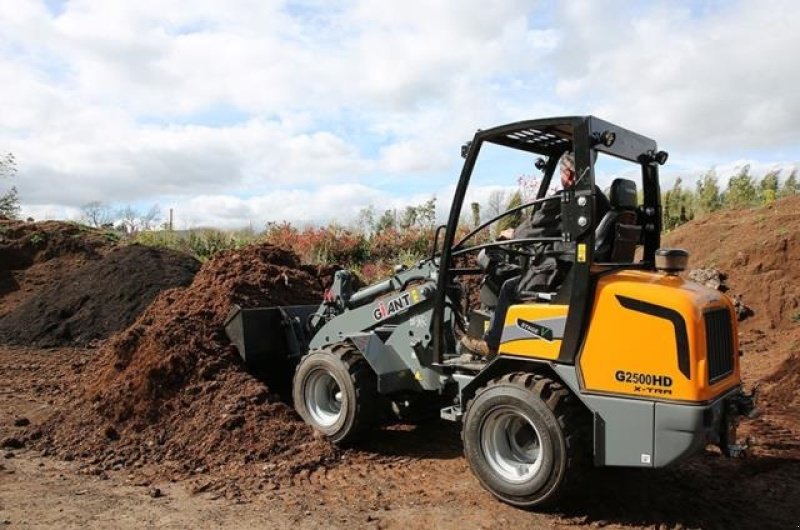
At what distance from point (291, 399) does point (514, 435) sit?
3129mm

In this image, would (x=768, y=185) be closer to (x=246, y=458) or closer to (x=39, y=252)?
(x=246, y=458)

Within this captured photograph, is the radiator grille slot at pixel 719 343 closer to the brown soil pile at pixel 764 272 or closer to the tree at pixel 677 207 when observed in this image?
the brown soil pile at pixel 764 272

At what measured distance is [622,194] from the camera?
4.96 metres

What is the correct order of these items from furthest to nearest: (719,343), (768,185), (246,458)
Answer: (768,185), (246,458), (719,343)


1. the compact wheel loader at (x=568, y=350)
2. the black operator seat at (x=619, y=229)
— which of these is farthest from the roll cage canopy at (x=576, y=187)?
the black operator seat at (x=619, y=229)

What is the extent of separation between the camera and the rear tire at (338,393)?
5988 millimetres

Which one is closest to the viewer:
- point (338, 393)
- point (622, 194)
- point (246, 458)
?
point (622, 194)

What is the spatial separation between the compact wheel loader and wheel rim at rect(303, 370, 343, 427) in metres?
0.11

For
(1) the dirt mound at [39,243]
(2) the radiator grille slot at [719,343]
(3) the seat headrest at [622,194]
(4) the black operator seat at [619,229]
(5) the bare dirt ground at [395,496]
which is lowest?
(5) the bare dirt ground at [395,496]

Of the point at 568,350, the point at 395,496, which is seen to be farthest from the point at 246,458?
the point at 568,350

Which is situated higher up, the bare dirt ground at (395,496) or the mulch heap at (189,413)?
the mulch heap at (189,413)

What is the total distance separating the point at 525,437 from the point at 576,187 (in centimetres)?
176

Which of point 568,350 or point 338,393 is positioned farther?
point 338,393

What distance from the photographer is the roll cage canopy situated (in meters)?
4.46
